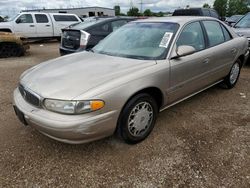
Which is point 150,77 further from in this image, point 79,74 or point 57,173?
point 57,173

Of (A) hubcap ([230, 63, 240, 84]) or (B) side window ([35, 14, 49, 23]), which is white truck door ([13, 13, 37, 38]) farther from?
(A) hubcap ([230, 63, 240, 84])

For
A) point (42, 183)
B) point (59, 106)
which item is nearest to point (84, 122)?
point (59, 106)

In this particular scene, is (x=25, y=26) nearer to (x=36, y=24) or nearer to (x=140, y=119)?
(x=36, y=24)

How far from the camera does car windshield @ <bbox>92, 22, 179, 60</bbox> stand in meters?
3.07

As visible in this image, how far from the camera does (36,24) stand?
12414 millimetres

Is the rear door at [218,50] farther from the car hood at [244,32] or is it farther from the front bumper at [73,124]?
the car hood at [244,32]

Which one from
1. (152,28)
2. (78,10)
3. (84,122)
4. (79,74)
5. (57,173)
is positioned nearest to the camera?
(84,122)

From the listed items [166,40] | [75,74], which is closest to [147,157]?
[75,74]

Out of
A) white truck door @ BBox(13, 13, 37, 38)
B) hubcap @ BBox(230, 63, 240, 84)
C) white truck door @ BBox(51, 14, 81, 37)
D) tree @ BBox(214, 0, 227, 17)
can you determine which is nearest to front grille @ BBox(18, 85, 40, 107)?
hubcap @ BBox(230, 63, 240, 84)

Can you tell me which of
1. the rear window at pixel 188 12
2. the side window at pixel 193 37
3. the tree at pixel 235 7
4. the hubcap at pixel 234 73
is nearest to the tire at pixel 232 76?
the hubcap at pixel 234 73

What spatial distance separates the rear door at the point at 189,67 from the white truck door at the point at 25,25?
1093cm

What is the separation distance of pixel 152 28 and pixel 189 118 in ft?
5.08

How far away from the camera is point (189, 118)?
3547 millimetres

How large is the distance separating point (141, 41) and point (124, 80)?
1069 millimetres
